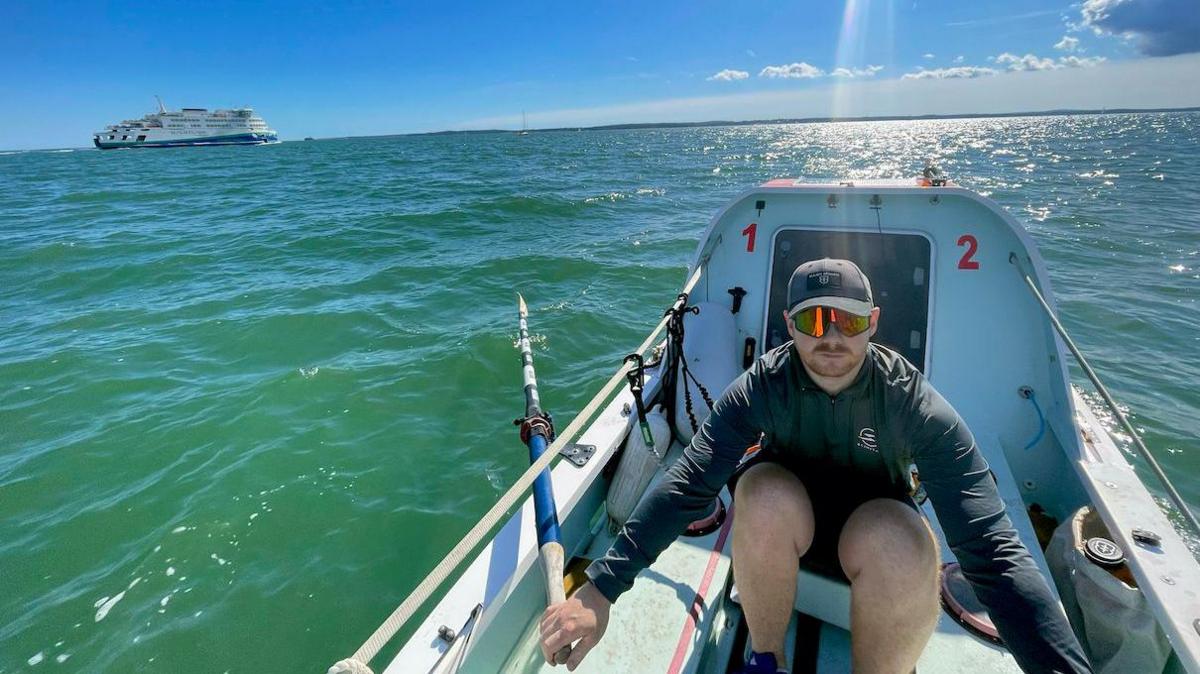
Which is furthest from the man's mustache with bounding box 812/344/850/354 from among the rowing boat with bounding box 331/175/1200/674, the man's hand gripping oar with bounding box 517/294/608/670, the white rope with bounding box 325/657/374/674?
the white rope with bounding box 325/657/374/674

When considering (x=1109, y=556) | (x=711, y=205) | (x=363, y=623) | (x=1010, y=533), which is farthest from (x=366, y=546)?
(x=711, y=205)

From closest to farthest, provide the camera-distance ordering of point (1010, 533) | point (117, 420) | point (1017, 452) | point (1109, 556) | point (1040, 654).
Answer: point (1040, 654)
point (1010, 533)
point (1109, 556)
point (1017, 452)
point (117, 420)

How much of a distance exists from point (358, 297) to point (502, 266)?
3.16 meters

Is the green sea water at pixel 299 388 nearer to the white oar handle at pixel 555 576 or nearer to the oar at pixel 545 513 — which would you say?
the oar at pixel 545 513

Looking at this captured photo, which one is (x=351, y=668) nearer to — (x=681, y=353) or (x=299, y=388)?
(x=681, y=353)

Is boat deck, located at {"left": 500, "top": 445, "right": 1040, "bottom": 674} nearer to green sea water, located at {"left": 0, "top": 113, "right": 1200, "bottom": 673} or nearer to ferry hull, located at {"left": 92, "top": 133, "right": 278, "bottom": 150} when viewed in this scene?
green sea water, located at {"left": 0, "top": 113, "right": 1200, "bottom": 673}

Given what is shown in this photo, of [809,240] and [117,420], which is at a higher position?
[809,240]

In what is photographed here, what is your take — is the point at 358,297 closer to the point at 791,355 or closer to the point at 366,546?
the point at 366,546

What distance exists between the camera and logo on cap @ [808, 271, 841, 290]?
6.56 feet

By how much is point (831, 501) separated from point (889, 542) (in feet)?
1.09

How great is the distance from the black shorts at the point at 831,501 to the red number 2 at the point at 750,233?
2.68 meters

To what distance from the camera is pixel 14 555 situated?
14.0ft

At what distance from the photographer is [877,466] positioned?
84.4 inches

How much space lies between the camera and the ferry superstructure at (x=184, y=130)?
91.4 m
